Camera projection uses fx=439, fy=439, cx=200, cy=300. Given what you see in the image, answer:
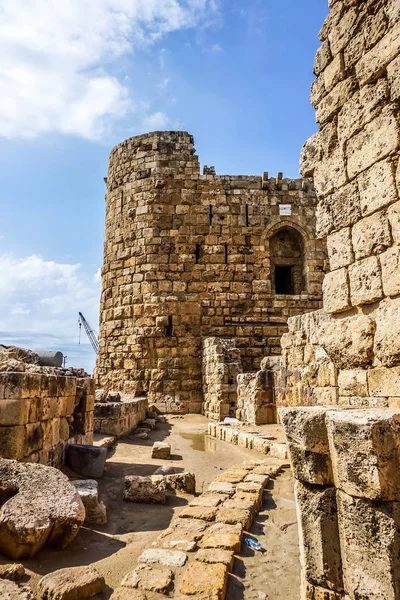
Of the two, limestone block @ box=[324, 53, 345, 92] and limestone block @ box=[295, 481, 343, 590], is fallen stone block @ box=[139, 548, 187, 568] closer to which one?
limestone block @ box=[295, 481, 343, 590]

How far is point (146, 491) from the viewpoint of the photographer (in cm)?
427

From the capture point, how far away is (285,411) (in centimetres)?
218

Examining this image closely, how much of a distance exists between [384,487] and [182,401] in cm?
961

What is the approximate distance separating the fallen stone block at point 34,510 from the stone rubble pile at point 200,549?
1.98 feet

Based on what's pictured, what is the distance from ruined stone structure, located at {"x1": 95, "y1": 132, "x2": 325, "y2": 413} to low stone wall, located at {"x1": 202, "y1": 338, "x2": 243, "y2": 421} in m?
0.72

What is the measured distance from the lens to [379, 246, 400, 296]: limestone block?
9.05 feet

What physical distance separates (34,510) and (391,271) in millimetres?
2791

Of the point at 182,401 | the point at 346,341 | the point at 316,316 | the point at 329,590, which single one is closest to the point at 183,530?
the point at 329,590

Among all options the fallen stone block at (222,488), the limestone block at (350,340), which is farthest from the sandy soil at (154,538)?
the limestone block at (350,340)

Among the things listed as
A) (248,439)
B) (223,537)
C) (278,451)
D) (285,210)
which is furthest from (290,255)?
(223,537)

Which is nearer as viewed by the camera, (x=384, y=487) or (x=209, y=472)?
(x=384, y=487)

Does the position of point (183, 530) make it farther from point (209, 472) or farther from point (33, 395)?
point (209, 472)

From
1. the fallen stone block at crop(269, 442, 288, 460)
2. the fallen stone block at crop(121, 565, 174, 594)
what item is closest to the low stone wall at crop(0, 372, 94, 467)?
the fallen stone block at crop(121, 565, 174, 594)

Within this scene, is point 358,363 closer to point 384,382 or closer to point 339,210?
point 384,382
